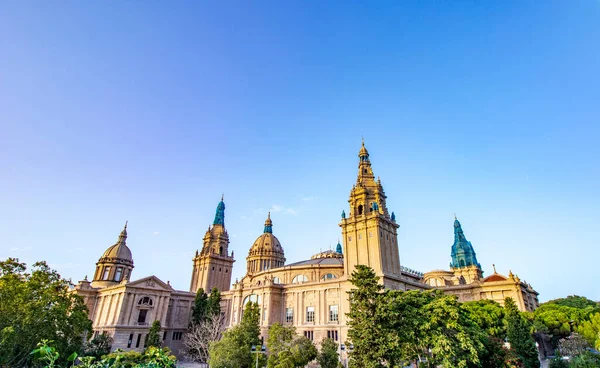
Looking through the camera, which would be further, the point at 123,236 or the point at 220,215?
the point at 220,215

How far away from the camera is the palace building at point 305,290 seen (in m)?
51.5

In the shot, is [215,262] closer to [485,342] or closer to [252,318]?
[252,318]

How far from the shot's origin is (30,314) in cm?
2769

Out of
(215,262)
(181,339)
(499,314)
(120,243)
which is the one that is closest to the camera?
(499,314)

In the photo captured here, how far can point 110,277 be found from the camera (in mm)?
67312

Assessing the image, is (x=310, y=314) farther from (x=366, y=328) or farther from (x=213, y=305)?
(x=366, y=328)

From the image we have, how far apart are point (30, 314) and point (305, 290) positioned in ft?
118

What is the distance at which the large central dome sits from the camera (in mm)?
86125

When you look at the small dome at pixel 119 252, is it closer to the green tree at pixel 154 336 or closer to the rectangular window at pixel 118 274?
the rectangular window at pixel 118 274

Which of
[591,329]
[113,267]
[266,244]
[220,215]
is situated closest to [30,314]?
[113,267]

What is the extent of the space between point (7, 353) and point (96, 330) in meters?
34.5

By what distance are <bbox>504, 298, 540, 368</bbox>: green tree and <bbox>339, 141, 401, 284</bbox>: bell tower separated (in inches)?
629

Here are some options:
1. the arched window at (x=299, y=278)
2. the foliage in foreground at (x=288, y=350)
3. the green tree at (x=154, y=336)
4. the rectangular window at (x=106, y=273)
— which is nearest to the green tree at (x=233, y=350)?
the foliage in foreground at (x=288, y=350)

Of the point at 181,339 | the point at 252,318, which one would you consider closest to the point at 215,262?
the point at 181,339
